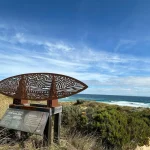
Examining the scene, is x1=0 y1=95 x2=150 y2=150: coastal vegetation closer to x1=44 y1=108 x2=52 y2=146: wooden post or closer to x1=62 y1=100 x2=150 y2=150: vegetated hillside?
x1=62 y1=100 x2=150 y2=150: vegetated hillside

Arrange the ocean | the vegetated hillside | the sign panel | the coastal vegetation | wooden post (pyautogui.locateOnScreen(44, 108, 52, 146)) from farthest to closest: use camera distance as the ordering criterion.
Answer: the ocean, the vegetated hillside, the coastal vegetation, wooden post (pyautogui.locateOnScreen(44, 108, 52, 146)), the sign panel

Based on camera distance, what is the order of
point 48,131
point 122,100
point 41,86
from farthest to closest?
1. point 122,100
2. point 41,86
3. point 48,131

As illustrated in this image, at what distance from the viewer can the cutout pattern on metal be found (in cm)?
558

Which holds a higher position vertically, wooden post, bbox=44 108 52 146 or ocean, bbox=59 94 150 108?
ocean, bbox=59 94 150 108

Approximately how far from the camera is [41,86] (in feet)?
19.5

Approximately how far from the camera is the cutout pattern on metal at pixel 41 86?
220 inches

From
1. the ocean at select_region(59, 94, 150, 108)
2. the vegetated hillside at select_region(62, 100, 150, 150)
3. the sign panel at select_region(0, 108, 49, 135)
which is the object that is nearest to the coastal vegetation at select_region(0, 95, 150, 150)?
the vegetated hillside at select_region(62, 100, 150, 150)

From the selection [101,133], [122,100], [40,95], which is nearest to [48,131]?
[40,95]

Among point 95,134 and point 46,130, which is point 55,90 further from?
point 95,134

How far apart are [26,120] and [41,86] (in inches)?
38.1

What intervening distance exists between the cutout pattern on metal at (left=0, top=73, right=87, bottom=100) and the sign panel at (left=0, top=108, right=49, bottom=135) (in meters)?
0.46

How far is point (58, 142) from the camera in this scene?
5.78 metres

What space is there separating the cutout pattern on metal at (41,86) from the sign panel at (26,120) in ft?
1.51

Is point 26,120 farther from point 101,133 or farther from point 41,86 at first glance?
point 101,133
